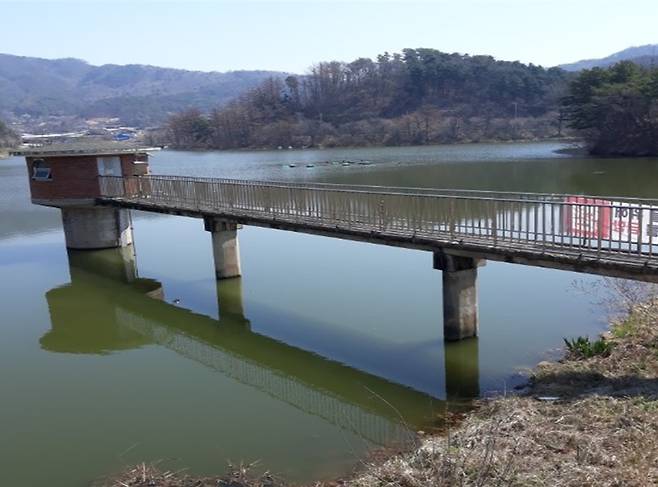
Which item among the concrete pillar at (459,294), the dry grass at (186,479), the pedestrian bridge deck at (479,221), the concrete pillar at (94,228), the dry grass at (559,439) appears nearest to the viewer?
the dry grass at (559,439)

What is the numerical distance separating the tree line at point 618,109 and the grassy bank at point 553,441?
200 feet

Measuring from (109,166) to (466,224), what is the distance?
56.8 feet

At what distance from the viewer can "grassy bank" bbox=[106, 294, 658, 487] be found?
736 cm

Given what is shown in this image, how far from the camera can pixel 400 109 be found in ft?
458

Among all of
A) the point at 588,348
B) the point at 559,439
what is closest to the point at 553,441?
the point at 559,439

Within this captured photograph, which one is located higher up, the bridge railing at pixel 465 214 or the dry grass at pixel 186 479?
the bridge railing at pixel 465 214

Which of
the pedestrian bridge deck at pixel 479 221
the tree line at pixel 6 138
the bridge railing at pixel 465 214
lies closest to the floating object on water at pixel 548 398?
the pedestrian bridge deck at pixel 479 221

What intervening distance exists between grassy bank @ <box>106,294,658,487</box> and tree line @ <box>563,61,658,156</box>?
60.8 metres

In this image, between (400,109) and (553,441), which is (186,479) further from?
(400,109)

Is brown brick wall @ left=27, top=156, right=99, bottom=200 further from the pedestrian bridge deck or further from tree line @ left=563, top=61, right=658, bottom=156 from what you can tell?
tree line @ left=563, top=61, right=658, bottom=156

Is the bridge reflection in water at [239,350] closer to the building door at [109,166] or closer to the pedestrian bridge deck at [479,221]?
the pedestrian bridge deck at [479,221]

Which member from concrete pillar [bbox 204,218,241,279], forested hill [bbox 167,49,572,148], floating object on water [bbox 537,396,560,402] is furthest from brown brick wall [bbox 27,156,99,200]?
forested hill [bbox 167,49,572,148]

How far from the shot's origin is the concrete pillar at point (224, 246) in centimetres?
2061

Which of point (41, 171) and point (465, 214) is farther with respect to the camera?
point (41, 171)
